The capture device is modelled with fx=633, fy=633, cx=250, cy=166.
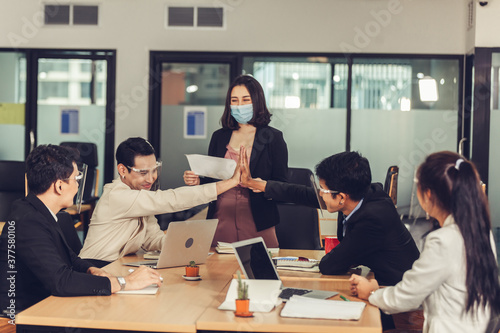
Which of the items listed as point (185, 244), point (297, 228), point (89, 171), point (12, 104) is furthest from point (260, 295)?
point (12, 104)

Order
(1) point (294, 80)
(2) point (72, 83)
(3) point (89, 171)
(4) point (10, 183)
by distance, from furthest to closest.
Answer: (2) point (72, 83) → (1) point (294, 80) → (3) point (89, 171) → (4) point (10, 183)

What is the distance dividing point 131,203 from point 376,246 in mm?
1129

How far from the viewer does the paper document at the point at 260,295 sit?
6.77ft

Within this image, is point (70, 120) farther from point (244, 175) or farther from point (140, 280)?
point (140, 280)

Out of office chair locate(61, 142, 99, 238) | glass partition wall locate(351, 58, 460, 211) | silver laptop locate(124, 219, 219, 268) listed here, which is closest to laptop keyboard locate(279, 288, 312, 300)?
silver laptop locate(124, 219, 219, 268)

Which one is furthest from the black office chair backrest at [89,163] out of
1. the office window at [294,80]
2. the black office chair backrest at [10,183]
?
the office window at [294,80]

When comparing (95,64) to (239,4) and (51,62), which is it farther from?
(239,4)

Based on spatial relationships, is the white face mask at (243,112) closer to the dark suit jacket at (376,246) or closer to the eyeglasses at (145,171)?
the eyeglasses at (145,171)

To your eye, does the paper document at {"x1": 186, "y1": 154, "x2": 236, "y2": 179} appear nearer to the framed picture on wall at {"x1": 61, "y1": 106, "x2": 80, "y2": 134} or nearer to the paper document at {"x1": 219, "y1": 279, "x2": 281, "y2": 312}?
the paper document at {"x1": 219, "y1": 279, "x2": 281, "y2": 312}

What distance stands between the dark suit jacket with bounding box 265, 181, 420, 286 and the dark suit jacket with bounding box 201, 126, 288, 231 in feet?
2.30

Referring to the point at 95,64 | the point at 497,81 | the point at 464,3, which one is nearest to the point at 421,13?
the point at 464,3

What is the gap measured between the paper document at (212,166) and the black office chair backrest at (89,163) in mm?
3275

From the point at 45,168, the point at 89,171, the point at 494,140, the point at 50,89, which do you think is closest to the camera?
the point at 45,168

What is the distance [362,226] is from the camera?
2652 millimetres
